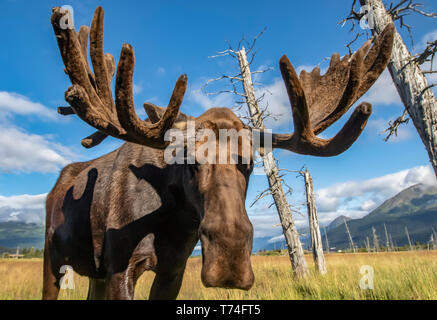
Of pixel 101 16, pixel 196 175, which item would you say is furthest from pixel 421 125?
pixel 101 16

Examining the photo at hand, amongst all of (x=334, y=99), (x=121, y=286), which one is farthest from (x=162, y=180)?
(x=334, y=99)

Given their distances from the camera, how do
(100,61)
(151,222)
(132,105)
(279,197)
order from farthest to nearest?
(279,197)
(100,61)
(151,222)
(132,105)

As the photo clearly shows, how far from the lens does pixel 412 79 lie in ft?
19.2

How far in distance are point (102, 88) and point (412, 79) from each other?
5.75m

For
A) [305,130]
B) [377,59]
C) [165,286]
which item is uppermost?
[377,59]

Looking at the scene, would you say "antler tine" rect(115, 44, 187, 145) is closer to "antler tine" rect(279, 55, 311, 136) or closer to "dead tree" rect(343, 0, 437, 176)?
"antler tine" rect(279, 55, 311, 136)

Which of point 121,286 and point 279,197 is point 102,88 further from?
point 279,197

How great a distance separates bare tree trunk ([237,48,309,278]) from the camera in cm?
915

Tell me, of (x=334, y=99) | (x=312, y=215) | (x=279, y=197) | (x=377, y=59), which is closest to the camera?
(x=377, y=59)

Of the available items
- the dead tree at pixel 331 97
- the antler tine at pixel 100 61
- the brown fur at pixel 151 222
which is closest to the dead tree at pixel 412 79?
the dead tree at pixel 331 97

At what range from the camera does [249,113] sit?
1027 centimetres

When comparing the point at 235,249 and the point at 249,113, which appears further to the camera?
the point at 249,113
